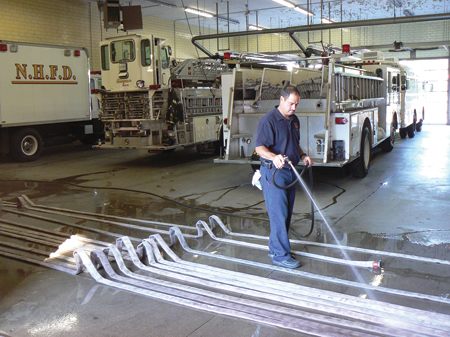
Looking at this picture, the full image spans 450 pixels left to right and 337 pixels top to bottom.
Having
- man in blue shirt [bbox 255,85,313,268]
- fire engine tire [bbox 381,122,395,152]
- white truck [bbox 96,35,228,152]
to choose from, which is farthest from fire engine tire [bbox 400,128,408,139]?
man in blue shirt [bbox 255,85,313,268]

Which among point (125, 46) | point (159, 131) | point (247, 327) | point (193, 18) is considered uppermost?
point (193, 18)

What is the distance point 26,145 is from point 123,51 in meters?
4.50

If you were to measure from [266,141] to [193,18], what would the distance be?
20461mm

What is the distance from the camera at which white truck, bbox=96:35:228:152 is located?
12109mm

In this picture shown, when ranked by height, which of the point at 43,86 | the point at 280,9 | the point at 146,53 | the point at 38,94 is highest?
the point at 280,9

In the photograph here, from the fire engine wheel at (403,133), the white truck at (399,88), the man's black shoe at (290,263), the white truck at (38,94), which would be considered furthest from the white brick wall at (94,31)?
the man's black shoe at (290,263)

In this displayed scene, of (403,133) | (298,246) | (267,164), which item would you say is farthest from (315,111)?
(403,133)

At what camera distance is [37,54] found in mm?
14008

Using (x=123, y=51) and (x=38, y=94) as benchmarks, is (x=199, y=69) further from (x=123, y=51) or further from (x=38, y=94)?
(x=38, y=94)

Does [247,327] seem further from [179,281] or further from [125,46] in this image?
[125,46]

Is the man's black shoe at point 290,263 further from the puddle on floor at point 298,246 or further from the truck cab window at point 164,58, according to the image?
the truck cab window at point 164,58

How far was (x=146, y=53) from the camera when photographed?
1227cm

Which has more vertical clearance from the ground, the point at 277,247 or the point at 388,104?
the point at 388,104

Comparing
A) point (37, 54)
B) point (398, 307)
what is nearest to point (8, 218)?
point (398, 307)
